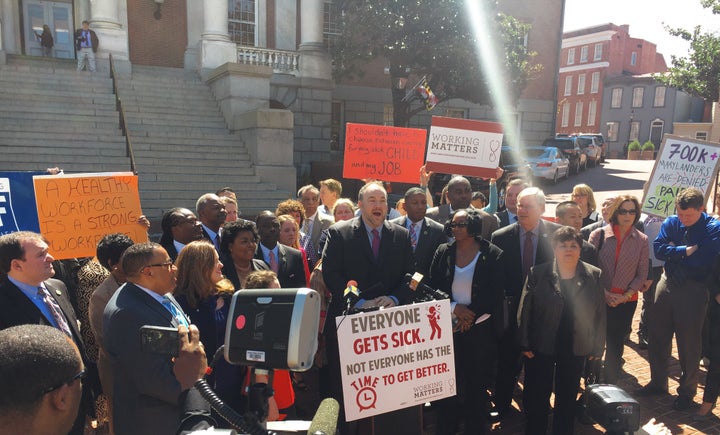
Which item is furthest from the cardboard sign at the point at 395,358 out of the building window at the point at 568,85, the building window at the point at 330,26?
the building window at the point at 568,85

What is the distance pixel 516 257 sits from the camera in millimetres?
4762

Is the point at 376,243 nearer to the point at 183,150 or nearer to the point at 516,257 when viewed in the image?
the point at 516,257

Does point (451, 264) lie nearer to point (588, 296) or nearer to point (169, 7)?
point (588, 296)

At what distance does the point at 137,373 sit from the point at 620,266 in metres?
4.41

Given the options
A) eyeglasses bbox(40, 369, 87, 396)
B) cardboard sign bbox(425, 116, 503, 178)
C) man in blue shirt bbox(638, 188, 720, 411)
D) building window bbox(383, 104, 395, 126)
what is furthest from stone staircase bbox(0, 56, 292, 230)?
building window bbox(383, 104, 395, 126)

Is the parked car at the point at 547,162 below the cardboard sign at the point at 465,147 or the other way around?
below

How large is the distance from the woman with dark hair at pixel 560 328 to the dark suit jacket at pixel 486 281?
0.67 feet

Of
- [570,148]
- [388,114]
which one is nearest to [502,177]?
[570,148]

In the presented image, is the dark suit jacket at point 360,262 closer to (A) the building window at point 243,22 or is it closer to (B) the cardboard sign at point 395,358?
(B) the cardboard sign at point 395,358

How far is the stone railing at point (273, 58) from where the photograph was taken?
727 inches

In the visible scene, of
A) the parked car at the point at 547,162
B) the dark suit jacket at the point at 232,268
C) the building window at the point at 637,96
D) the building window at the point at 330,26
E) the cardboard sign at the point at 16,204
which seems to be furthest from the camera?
the building window at the point at 637,96

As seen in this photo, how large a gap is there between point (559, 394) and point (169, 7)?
19.2 meters

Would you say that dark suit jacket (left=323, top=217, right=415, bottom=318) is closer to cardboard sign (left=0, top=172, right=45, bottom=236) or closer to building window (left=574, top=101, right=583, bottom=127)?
cardboard sign (left=0, top=172, right=45, bottom=236)

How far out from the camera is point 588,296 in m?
4.11
